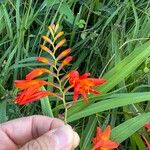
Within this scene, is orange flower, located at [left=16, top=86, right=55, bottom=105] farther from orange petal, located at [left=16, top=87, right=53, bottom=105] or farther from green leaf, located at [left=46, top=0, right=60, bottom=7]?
green leaf, located at [left=46, top=0, right=60, bottom=7]

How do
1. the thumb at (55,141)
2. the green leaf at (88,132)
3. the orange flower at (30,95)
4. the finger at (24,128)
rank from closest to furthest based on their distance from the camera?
the thumb at (55,141) < the orange flower at (30,95) < the finger at (24,128) < the green leaf at (88,132)

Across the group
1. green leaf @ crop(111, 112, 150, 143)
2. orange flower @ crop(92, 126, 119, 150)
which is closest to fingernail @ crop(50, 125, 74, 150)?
orange flower @ crop(92, 126, 119, 150)

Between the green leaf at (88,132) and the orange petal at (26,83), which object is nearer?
the orange petal at (26,83)

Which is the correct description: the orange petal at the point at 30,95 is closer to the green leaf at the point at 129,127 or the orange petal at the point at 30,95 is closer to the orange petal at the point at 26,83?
the orange petal at the point at 26,83

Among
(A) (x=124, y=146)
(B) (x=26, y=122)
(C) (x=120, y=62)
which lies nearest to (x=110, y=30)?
(C) (x=120, y=62)

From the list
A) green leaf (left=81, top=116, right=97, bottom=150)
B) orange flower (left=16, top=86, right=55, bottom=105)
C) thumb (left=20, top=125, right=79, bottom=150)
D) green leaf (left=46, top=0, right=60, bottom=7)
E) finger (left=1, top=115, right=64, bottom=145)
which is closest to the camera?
thumb (left=20, top=125, right=79, bottom=150)

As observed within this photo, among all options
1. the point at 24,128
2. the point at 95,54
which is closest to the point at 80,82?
the point at 24,128

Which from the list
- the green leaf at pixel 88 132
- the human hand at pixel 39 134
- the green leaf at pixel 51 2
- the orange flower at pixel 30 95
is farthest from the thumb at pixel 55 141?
the green leaf at pixel 51 2
